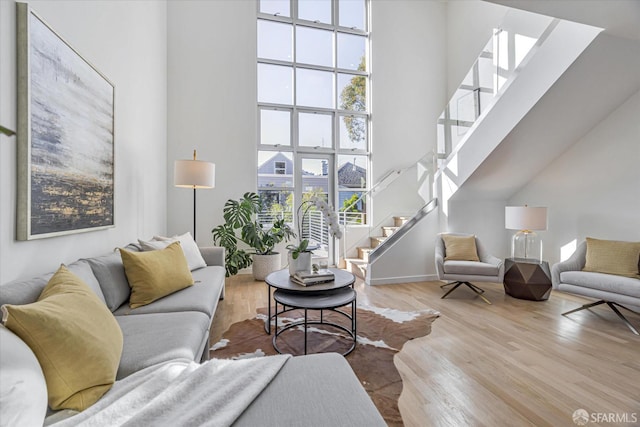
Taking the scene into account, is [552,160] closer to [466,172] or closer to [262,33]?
[466,172]

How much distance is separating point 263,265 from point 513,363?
3.44 meters

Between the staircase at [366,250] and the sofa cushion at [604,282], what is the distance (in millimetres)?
2285

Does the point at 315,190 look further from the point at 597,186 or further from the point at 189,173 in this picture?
the point at 597,186

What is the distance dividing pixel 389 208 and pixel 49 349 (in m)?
5.34

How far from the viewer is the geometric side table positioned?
3766 millimetres

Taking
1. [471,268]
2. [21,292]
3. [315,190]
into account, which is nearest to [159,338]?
[21,292]

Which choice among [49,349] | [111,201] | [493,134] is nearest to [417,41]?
[493,134]

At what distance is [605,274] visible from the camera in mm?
3189

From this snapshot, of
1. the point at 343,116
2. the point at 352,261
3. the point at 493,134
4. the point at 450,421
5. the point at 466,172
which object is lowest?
the point at 450,421

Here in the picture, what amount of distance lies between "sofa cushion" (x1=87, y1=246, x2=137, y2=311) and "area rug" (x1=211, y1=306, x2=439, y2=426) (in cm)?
79

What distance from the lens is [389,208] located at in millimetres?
5938

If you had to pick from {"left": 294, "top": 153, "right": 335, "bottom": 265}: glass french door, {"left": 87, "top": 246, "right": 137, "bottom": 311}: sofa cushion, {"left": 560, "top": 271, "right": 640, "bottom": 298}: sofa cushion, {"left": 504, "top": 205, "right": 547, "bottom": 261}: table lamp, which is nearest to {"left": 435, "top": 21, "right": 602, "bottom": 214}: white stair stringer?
{"left": 504, "top": 205, "right": 547, "bottom": 261}: table lamp

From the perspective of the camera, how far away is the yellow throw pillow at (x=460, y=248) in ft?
13.6

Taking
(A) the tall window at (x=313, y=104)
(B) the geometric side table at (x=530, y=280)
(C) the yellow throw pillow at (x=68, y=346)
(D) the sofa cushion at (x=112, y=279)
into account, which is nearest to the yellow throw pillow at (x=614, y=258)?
(B) the geometric side table at (x=530, y=280)
